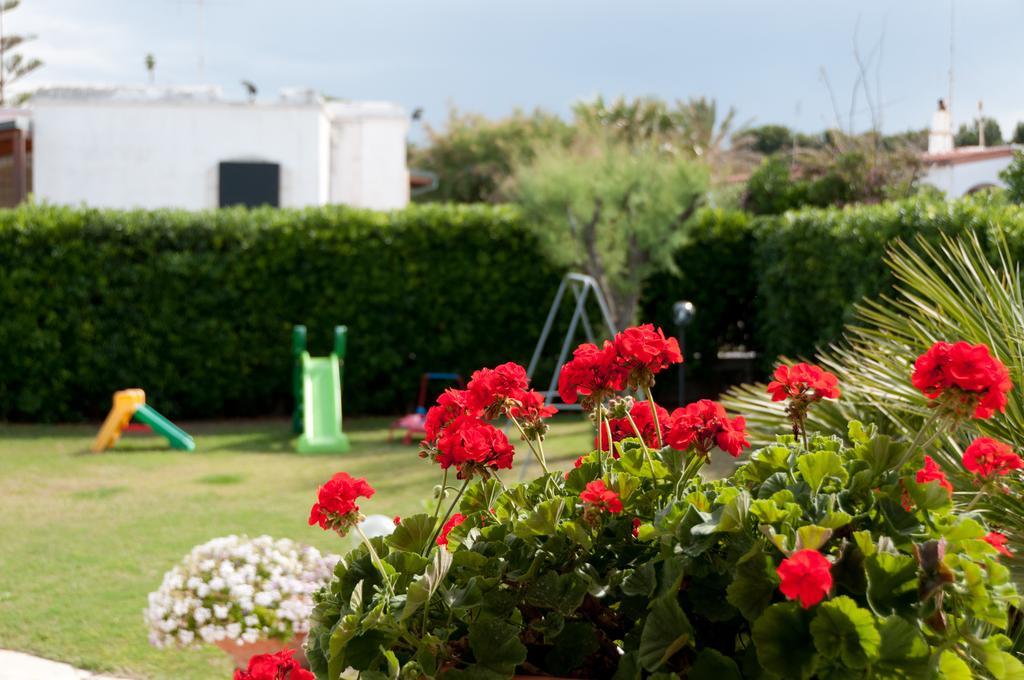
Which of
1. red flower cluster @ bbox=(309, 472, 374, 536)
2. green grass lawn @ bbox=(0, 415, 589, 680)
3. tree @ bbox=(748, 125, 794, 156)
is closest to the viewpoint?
red flower cluster @ bbox=(309, 472, 374, 536)

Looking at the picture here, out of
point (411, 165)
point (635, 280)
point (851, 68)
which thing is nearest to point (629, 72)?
point (411, 165)

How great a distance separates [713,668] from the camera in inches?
65.0

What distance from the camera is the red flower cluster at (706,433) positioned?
1.94 m

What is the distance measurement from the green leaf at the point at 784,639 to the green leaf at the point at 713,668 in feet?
0.34

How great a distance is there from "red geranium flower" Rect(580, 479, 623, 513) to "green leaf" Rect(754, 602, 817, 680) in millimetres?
357

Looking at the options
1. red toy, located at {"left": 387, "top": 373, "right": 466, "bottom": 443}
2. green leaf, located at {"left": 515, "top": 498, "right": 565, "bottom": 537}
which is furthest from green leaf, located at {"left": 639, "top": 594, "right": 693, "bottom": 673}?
red toy, located at {"left": 387, "top": 373, "right": 466, "bottom": 443}

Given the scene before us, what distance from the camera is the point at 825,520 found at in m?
1.58

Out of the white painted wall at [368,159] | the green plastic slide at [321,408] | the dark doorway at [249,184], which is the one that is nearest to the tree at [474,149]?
the white painted wall at [368,159]

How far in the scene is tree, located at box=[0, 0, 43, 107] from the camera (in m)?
36.3

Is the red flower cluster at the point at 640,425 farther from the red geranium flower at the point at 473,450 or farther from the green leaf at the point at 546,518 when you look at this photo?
the green leaf at the point at 546,518

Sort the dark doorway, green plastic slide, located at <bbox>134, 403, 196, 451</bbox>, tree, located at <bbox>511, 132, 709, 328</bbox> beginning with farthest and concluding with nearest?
the dark doorway, tree, located at <bbox>511, 132, 709, 328</bbox>, green plastic slide, located at <bbox>134, 403, 196, 451</bbox>

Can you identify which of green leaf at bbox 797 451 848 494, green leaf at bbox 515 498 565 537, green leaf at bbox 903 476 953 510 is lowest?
green leaf at bbox 515 498 565 537

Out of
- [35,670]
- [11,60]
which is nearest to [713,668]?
[35,670]

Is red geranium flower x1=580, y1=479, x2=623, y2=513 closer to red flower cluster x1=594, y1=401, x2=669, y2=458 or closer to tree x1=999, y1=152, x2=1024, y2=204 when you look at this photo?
red flower cluster x1=594, y1=401, x2=669, y2=458
